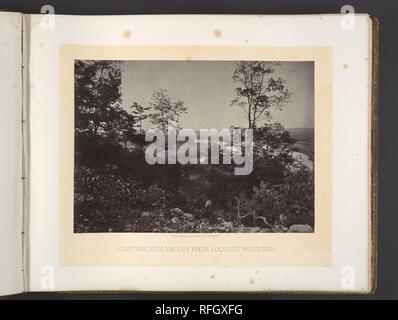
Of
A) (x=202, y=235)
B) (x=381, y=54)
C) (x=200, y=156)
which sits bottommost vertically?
(x=202, y=235)

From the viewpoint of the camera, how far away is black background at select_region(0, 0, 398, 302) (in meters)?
0.65

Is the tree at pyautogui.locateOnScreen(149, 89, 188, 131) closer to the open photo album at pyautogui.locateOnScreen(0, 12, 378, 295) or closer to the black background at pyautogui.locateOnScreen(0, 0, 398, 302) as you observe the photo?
the open photo album at pyautogui.locateOnScreen(0, 12, 378, 295)

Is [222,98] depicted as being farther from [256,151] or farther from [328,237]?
[328,237]

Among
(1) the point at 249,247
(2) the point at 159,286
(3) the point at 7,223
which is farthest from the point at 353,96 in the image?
(3) the point at 7,223

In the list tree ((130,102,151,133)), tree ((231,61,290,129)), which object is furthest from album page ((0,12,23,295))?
tree ((231,61,290,129))

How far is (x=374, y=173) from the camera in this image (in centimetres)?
64

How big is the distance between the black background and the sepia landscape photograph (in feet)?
0.26

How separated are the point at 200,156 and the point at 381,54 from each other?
0.28 meters

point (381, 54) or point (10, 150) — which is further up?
point (381, 54)

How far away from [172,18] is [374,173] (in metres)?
0.34

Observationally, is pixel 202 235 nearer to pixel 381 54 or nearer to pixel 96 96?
pixel 96 96

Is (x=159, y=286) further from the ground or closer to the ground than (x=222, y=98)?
closer to the ground

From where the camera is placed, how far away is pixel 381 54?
0.65 meters

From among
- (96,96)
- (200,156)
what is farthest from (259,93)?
(96,96)
